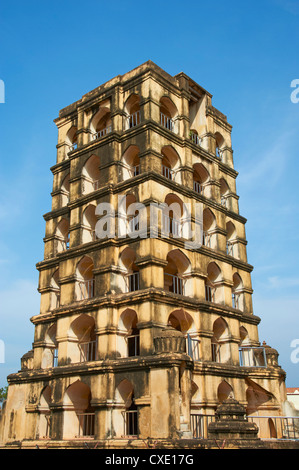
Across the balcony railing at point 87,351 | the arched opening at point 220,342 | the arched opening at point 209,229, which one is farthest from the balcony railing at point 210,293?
the balcony railing at point 87,351

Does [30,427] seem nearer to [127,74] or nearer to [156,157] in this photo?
[156,157]

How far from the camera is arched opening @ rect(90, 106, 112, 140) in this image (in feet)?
86.5

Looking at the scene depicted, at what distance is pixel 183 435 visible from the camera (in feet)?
53.5

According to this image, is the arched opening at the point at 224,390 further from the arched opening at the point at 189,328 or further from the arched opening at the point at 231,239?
the arched opening at the point at 231,239

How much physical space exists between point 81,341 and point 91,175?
8.73 meters

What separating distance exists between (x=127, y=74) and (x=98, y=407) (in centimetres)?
1662

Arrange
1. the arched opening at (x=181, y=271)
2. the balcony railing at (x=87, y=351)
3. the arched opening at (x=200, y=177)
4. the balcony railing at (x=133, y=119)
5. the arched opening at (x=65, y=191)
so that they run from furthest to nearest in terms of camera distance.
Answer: the arched opening at (x=65, y=191)
the arched opening at (x=200, y=177)
the balcony railing at (x=133, y=119)
the arched opening at (x=181, y=271)
the balcony railing at (x=87, y=351)

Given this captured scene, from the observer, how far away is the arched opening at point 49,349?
A: 80.5 feet

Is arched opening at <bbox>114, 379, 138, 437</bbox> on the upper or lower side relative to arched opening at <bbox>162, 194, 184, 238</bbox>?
lower

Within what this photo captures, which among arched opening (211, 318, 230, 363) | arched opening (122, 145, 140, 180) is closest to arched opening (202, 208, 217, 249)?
arched opening (211, 318, 230, 363)

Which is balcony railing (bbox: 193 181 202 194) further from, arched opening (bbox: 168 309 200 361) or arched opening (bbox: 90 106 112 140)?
arched opening (bbox: 168 309 200 361)

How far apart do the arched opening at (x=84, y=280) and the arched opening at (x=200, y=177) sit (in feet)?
24.2

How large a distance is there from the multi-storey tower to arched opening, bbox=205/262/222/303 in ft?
0.18

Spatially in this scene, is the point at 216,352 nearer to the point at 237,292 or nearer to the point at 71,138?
the point at 237,292
